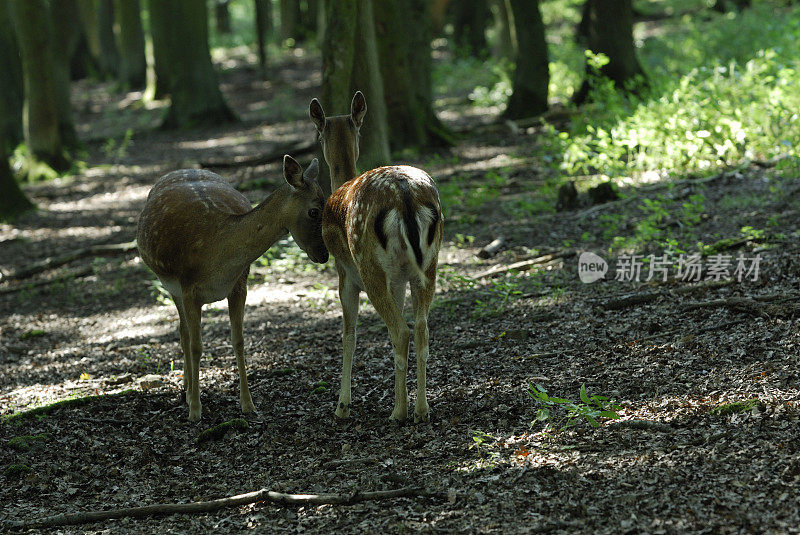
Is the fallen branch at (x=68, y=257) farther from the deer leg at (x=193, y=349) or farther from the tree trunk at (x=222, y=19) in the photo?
the tree trunk at (x=222, y=19)

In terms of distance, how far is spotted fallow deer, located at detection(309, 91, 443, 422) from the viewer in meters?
5.09

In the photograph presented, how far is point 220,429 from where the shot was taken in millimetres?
5699

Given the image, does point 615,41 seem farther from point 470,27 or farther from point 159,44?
point 159,44

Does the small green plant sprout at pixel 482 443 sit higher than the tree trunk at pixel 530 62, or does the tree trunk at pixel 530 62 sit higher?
the tree trunk at pixel 530 62

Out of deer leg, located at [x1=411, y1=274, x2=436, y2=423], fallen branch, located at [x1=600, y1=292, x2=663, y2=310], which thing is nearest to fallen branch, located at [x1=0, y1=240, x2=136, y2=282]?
fallen branch, located at [x1=600, y1=292, x2=663, y2=310]

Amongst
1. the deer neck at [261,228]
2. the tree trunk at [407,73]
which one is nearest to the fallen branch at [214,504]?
the deer neck at [261,228]

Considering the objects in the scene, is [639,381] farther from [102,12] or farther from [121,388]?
[102,12]

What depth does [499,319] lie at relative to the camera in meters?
7.36

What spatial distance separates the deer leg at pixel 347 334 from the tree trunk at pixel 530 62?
460 inches

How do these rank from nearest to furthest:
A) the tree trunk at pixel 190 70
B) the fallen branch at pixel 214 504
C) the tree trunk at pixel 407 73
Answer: the fallen branch at pixel 214 504
the tree trunk at pixel 407 73
the tree trunk at pixel 190 70

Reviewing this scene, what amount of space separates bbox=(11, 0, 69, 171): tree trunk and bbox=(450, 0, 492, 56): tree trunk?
13718mm

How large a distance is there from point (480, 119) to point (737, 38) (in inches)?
244

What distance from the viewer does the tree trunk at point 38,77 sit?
618 inches

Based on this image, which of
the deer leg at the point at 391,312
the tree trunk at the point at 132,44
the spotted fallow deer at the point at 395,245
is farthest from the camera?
the tree trunk at the point at 132,44
